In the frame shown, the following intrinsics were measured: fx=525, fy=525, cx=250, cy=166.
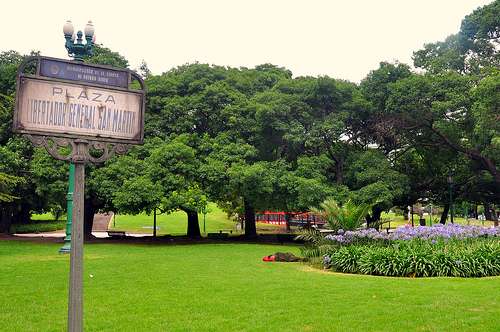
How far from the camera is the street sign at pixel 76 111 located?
4.02 metres

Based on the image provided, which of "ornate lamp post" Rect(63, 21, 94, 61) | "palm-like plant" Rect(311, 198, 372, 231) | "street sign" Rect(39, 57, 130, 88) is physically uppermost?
"ornate lamp post" Rect(63, 21, 94, 61)

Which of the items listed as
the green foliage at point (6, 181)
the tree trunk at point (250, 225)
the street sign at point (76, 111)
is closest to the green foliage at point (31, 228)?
the tree trunk at point (250, 225)

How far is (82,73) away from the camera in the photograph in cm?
420

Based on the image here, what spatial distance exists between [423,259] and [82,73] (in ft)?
36.9

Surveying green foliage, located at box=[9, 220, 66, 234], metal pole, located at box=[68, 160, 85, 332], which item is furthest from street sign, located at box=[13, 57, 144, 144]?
green foliage, located at box=[9, 220, 66, 234]

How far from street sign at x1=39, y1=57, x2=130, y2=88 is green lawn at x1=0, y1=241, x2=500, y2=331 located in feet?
12.7

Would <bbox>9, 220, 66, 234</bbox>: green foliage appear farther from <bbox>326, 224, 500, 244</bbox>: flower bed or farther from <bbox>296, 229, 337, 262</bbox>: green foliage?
<bbox>326, 224, 500, 244</bbox>: flower bed

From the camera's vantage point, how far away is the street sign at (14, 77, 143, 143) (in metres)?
4.02

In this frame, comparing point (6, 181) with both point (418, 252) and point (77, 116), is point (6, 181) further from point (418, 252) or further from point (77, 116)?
point (77, 116)

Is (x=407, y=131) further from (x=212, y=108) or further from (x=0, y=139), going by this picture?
(x=0, y=139)

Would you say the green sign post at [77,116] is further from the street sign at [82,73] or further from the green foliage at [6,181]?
the green foliage at [6,181]

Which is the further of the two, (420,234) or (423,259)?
(420,234)

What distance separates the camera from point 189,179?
24.4 m

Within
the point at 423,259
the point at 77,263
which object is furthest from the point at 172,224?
the point at 77,263
